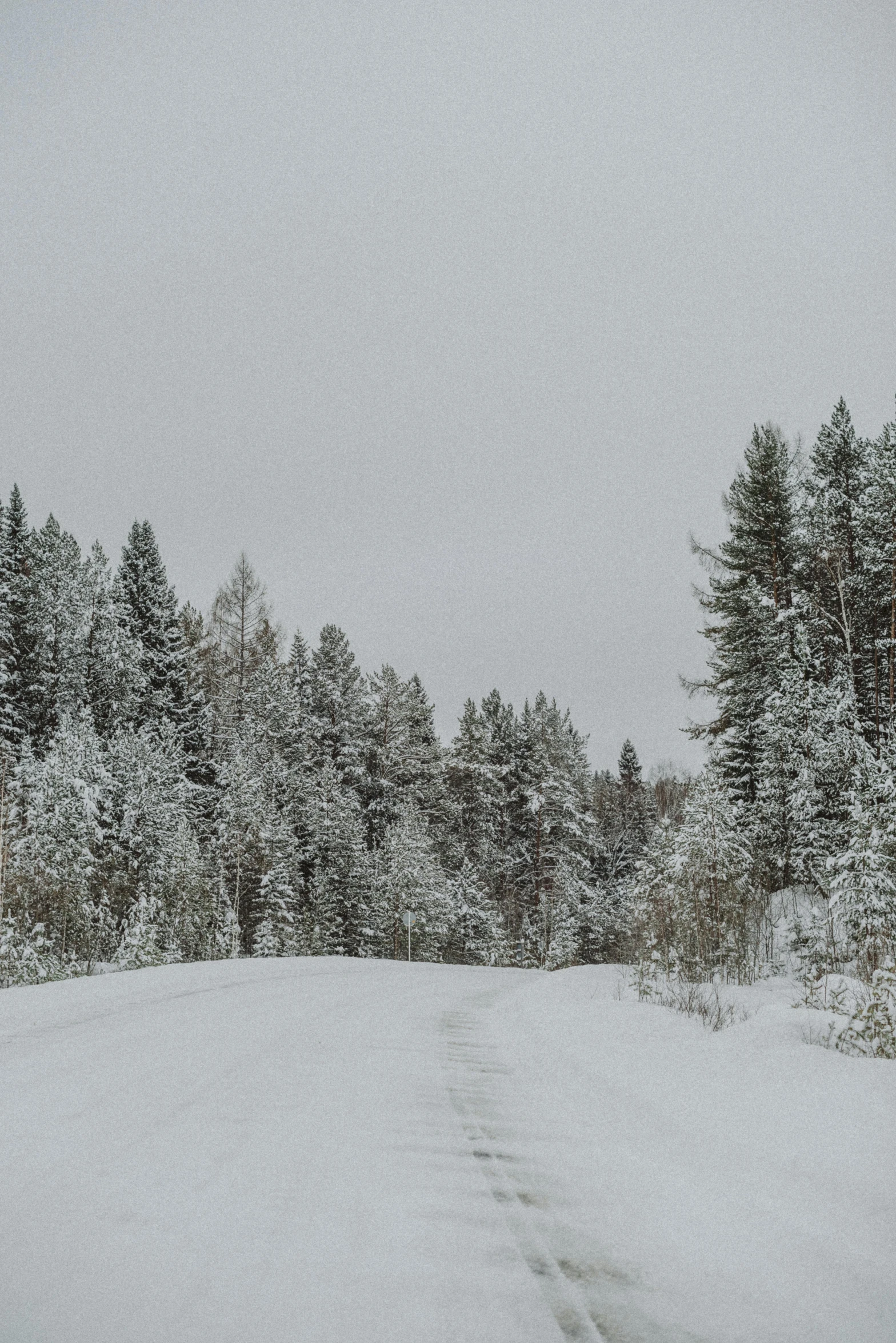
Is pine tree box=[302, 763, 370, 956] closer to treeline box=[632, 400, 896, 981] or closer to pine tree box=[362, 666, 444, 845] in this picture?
pine tree box=[362, 666, 444, 845]

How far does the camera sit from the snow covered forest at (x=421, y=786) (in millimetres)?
16656

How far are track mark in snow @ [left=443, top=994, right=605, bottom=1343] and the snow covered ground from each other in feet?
0.04

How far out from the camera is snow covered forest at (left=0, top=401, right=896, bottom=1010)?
16656 mm

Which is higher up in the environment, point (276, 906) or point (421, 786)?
point (421, 786)

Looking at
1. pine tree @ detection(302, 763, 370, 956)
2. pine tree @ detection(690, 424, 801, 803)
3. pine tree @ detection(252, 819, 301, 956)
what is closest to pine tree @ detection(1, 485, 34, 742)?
pine tree @ detection(252, 819, 301, 956)

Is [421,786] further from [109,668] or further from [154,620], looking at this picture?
[109,668]

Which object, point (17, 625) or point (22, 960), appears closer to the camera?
point (22, 960)

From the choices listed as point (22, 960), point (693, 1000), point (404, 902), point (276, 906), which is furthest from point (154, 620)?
point (693, 1000)

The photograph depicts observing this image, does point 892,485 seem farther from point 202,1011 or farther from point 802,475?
point 202,1011

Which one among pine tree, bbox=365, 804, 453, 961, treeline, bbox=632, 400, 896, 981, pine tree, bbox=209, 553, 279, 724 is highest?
pine tree, bbox=209, 553, 279, 724

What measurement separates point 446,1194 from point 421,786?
1817 inches

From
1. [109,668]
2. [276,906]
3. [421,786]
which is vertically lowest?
[276,906]

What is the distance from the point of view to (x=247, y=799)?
3002 cm

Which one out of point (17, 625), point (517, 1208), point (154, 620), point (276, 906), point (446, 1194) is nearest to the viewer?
point (517, 1208)
